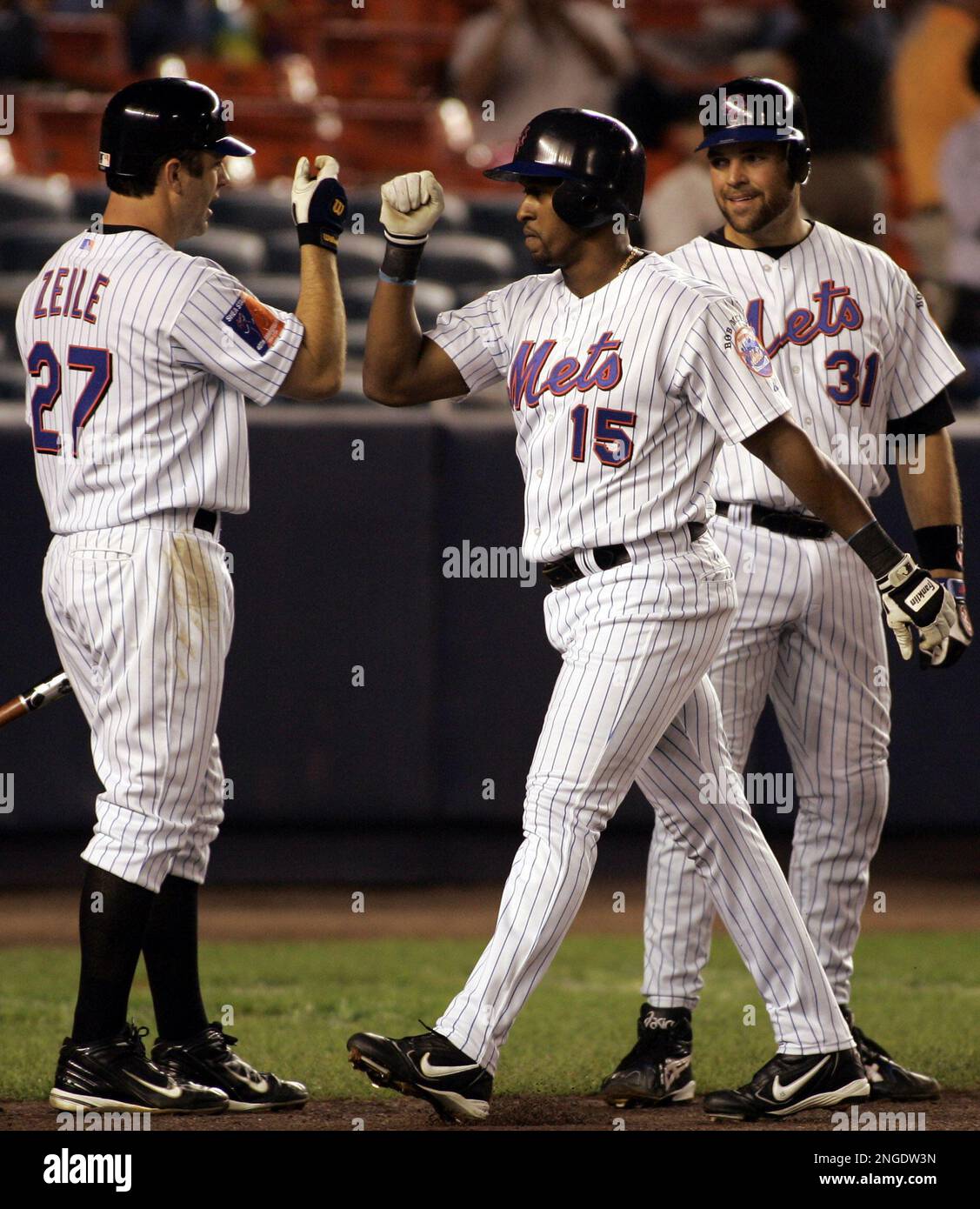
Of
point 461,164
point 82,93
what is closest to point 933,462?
point 461,164

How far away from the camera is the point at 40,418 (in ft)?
9.27

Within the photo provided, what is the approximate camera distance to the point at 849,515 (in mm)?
2615


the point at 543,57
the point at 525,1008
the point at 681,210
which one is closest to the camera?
the point at 525,1008

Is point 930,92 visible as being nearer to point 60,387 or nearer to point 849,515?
point 849,515

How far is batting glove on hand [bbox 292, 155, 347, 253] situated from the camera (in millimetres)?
2805

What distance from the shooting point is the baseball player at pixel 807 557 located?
3107mm

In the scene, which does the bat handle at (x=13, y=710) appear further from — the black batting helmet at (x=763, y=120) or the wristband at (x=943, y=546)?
the wristband at (x=943, y=546)

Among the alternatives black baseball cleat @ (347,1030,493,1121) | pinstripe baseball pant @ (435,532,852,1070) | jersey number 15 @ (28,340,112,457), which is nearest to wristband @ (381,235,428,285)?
jersey number 15 @ (28,340,112,457)

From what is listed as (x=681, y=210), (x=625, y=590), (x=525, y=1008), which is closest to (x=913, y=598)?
(x=625, y=590)

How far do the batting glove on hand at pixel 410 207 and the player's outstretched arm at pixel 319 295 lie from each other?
14cm

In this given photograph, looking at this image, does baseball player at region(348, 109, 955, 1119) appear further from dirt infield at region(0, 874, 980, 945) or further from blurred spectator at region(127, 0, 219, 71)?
blurred spectator at region(127, 0, 219, 71)

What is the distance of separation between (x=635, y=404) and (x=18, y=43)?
19.4 ft

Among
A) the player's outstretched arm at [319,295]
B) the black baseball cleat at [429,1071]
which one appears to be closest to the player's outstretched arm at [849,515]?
the player's outstretched arm at [319,295]

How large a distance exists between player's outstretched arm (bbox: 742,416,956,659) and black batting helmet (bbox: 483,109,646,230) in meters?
0.45
